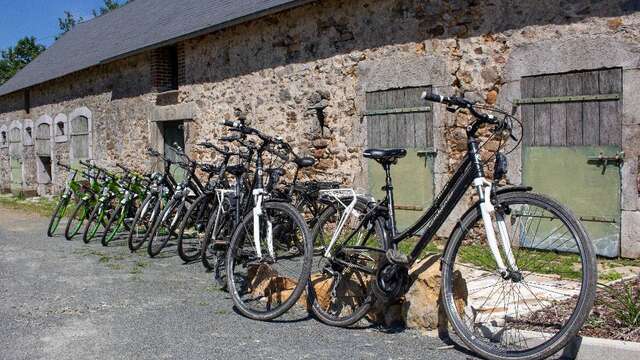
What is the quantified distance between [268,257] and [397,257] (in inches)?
41.5

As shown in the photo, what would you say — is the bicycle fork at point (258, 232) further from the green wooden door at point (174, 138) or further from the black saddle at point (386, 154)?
the green wooden door at point (174, 138)

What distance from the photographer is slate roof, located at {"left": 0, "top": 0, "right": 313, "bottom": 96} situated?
955cm

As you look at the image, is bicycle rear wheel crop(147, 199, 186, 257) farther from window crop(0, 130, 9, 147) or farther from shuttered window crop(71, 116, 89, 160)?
window crop(0, 130, 9, 147)

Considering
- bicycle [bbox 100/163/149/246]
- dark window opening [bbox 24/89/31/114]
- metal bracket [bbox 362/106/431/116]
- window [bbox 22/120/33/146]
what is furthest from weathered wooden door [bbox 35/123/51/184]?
metal bracket [bbox 362/106/431/116]

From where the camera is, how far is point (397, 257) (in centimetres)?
359

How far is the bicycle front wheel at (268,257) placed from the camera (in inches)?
163

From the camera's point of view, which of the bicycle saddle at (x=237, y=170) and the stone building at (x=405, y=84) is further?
the stone building at (x=405, y=84)

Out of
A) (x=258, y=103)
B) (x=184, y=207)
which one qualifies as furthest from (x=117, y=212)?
(x=258, y=103)

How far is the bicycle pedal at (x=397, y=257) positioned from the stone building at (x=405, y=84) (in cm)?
300

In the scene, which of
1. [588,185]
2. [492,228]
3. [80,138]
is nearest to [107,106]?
[80,138]

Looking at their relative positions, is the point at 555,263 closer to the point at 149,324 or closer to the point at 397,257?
the point at 397,257

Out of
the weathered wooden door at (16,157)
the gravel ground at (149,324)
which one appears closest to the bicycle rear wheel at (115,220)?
the gravel ground at (149,324)

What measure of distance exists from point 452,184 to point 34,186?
1694cm

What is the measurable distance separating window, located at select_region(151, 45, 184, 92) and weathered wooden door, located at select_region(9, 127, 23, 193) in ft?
28.3
